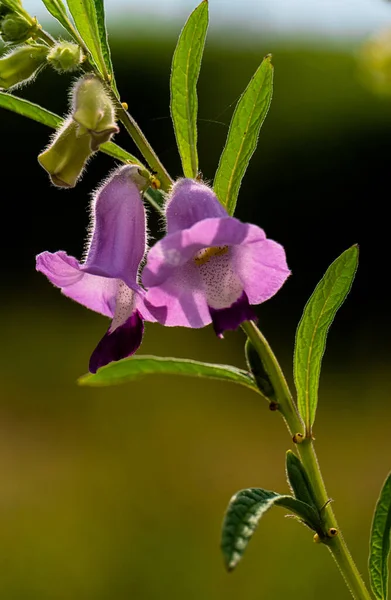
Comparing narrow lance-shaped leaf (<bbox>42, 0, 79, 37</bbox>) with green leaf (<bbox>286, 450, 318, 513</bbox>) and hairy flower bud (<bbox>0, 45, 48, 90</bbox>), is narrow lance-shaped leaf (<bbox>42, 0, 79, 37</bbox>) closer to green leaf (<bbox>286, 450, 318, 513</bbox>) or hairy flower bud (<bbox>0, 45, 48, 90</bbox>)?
hairy flower bud (<bbox>0, 45, 48, 90</bbox>)

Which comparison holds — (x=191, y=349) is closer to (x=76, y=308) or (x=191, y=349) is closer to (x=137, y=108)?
(x=76, y=308)

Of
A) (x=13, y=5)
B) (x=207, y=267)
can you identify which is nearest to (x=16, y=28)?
(x=13, y=5)

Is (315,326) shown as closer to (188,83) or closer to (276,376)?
(276,376)

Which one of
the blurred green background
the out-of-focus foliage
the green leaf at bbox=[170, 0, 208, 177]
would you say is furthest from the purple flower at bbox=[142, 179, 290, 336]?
the blurred green background

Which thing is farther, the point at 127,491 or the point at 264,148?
the point at 264,148

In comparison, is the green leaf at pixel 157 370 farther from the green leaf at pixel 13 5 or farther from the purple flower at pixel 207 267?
the green leaf at pixel 13 5

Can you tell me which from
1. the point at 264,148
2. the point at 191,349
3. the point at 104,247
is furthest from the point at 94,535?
the point at 104,247

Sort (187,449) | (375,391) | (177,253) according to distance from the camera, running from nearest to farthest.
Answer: (177,253), (187,449), (375,391)
